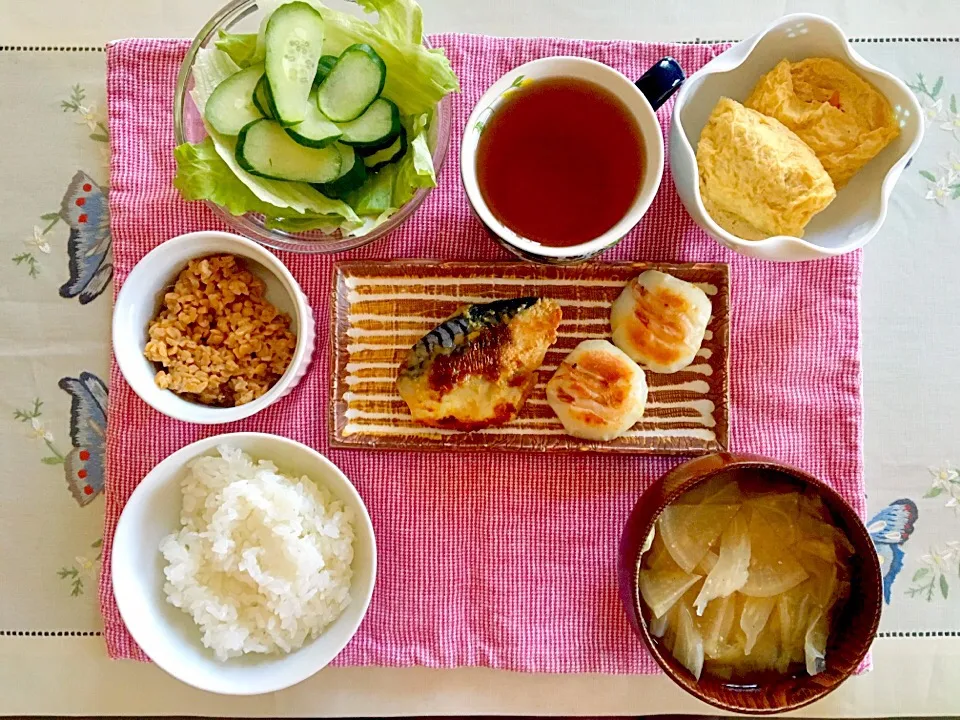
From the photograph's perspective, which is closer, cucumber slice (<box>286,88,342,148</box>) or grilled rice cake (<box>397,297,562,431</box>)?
cucumber slice (<box>286,88,342,148</box>)

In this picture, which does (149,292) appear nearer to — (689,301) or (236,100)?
(236,100)

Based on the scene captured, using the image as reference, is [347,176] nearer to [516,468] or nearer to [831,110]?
[516,468]

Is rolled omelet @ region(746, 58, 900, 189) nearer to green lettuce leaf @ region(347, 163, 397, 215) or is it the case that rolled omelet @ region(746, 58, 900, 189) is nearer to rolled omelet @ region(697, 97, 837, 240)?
rolled omelet @ region(697, 97, 837, 240)

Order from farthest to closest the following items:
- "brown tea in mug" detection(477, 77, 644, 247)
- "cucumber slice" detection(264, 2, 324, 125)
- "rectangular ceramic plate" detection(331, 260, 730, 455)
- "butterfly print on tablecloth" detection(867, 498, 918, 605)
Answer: "butterfly print on tablecloth" detection(867, 498, 918, 605) < "rectangular ceramic plate" detection(331, 260, 730, 455) < "brown tea in mug" detection(477, 77, 644, 247) < "cucumber slice" detection(264, 2, 324, 125)

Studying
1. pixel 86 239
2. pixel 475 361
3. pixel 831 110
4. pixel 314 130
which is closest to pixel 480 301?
pixel 475 361

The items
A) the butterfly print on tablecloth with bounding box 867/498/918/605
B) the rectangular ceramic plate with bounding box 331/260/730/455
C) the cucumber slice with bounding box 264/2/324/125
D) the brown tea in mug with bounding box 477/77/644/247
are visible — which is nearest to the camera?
the cucumber slice with bounding box 264/2/324/125

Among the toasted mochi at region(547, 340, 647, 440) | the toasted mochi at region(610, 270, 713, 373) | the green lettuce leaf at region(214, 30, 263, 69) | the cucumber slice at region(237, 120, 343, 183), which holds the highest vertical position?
the green lettuce leaf at region(214, 30, 263, 69)

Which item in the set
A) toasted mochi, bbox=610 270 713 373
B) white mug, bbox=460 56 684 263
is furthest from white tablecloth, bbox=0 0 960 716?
toasted mochi, bbox=610 270 713 373
